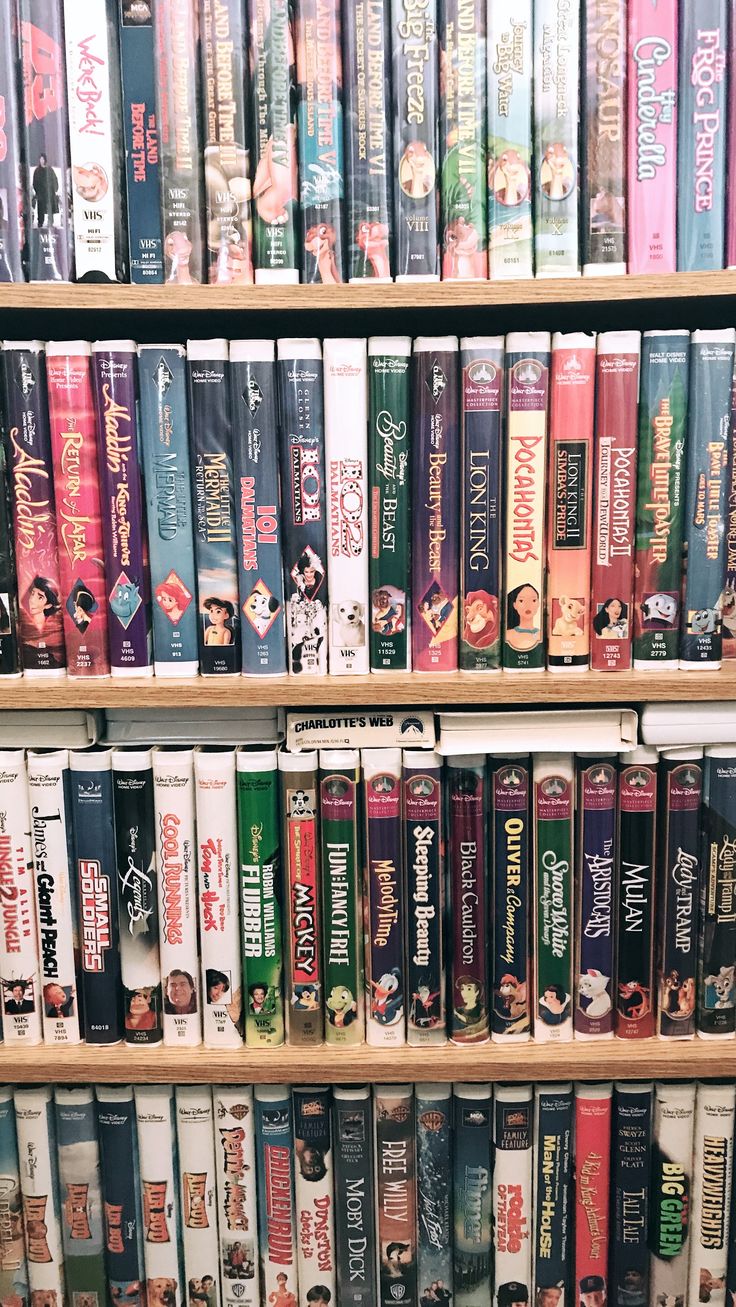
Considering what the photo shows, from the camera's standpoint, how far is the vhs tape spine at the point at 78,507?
904mm

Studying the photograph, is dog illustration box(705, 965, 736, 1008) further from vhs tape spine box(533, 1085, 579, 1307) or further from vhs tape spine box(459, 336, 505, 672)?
vhs tape spine box(459, 336, 505, 672)

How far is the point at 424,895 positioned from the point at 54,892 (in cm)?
37

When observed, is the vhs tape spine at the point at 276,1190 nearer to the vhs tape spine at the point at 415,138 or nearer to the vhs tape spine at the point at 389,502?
the vhs tape spine at the point at 389,502

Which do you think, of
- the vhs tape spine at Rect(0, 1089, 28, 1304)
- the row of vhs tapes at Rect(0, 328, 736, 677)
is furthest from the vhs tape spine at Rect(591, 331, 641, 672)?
the vhs tape spine at Rect(0, 1089, 28, 1304)

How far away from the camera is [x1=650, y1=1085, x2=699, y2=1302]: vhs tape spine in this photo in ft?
3.28

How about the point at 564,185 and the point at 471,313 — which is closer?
the point at 564,185

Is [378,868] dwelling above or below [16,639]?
below

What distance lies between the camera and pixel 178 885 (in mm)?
982

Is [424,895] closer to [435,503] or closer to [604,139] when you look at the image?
[435,503]

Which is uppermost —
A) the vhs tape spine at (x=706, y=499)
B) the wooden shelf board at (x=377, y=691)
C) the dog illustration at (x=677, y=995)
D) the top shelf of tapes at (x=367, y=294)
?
the top shelf of tapes at (x=367, y=294)

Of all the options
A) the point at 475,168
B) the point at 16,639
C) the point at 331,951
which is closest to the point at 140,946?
the point at 331,951

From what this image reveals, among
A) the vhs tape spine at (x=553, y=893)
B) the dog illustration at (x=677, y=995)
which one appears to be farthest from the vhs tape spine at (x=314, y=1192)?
the dog illustration at (x=677, y=995)

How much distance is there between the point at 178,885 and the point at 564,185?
2.51ft

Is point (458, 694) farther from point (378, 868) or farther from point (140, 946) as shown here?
point (140, 946)
